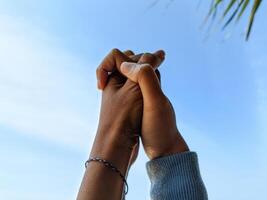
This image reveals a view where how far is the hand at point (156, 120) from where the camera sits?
904 mm

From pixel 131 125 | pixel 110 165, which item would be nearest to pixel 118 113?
pixel 131 125

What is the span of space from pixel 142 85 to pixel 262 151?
1579 mm

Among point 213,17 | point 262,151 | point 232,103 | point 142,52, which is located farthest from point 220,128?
point 213,17

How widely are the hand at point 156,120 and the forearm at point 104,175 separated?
6cm

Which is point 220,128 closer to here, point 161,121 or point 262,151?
point 262,151

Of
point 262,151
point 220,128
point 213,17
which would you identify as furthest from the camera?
point 220,128

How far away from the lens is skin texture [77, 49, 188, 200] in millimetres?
856

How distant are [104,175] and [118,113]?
0.16 m

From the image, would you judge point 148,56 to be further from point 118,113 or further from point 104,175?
point 104,175

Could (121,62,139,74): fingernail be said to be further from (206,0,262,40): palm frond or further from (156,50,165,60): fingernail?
(206,0,262,40): palm frond

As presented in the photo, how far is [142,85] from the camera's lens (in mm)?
946

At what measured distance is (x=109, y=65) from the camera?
1.04m

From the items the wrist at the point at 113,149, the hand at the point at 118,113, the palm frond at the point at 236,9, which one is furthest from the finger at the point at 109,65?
the palm frond at the point at 236,9

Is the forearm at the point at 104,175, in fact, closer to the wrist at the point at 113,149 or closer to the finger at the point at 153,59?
the wrist at the point at 113,149
